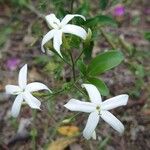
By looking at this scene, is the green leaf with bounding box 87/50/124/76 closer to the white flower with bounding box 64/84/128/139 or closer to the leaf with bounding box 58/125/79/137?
the white flower with bounding box 64/84/128/139

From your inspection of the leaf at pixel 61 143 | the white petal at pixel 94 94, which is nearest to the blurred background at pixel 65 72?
the leaf at pixel 61 143

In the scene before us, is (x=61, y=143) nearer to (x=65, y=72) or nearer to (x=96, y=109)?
(x=65, y=72)

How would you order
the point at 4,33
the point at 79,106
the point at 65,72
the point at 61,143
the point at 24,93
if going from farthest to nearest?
the point at 4,33 < the point at 65,72 < the point at 61,143 < the point at 24,93 < the point at 79,106

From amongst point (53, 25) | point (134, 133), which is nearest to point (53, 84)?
point (134, 133)

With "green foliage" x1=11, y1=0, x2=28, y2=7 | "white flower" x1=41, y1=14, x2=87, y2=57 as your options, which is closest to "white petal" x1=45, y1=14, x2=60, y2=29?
"white flower" x1=41, y1=14, x2=87, y2=57

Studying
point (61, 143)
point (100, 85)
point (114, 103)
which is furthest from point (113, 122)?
point (61, 143)

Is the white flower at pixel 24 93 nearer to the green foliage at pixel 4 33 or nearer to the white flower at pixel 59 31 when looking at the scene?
the white flower at pixel 59 31

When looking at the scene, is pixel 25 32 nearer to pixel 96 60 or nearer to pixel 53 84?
pixel 53 84
